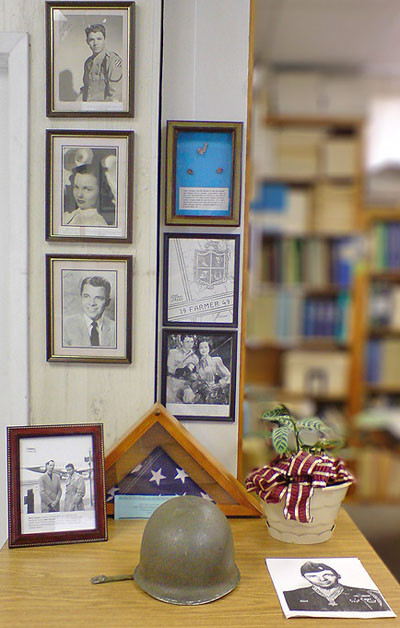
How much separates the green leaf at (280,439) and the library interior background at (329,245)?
221 centimetres

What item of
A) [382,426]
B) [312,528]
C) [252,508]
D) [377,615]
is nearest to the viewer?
[377,615]

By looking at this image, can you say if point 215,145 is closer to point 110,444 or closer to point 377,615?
point 110,444

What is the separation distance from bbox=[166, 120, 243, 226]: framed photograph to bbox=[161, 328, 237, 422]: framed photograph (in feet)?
0.91

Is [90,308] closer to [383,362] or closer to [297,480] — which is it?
[297,480]

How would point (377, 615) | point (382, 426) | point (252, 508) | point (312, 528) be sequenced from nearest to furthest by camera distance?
point (377, 615)
point (312, 528)
point (252, 508)
point (382, 426)

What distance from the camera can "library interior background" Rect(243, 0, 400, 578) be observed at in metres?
3.46

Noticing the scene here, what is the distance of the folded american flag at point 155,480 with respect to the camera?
128 centimetres

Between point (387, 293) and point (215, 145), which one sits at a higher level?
point (215, 145)

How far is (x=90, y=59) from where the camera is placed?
4.21 ft

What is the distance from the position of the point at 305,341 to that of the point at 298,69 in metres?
1.72

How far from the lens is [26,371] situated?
52.5 inches

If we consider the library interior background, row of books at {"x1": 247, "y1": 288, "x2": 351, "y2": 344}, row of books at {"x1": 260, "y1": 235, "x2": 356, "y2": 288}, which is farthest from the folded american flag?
row of books at {"x1": 260, "y1": 235, "x2": 356, "y2": 288}

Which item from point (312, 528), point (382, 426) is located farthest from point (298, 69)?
point (312, 528)

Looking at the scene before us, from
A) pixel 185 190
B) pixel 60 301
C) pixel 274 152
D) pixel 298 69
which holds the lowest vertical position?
pixel 60 301
